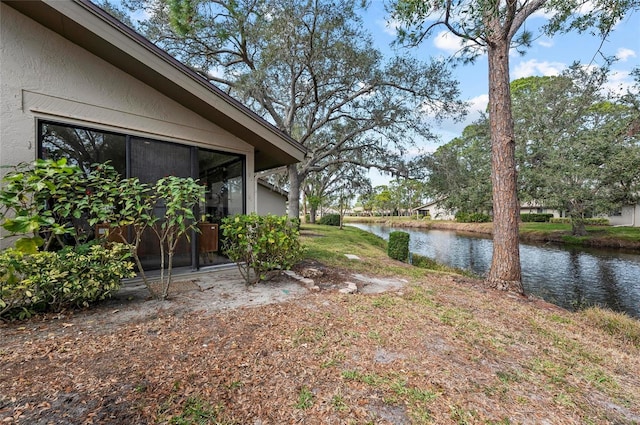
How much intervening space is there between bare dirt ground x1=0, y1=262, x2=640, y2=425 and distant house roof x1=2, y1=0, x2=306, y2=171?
3101mm

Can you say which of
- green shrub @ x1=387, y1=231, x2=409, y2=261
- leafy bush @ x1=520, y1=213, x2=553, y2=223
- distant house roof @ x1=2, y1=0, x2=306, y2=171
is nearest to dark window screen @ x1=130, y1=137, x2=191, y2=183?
distant house roof @ x1=2, y1=0, x2=306, y2=171

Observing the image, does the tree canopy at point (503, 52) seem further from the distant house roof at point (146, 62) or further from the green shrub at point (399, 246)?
the green shrub at point (399, 246)

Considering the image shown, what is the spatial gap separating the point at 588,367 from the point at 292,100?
1280 cm

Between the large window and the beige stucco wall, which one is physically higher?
the beige stucco wall

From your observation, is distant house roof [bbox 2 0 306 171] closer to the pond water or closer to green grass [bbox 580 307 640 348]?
green grass [bbox 580 307 640 348]

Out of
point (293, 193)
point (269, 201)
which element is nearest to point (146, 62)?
point (293, 193)

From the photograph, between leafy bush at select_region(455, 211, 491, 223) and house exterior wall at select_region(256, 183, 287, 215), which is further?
leafy bush at select_region(455, 211, 491, 223)

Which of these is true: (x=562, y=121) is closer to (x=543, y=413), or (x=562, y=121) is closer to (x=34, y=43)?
(x=543, y=413)

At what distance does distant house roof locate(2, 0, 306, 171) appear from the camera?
364 centimetres

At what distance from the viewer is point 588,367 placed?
2768mm

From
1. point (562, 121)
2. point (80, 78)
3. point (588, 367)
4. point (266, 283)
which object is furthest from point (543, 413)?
point (562, 121)

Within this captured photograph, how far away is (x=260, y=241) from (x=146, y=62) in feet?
10.2

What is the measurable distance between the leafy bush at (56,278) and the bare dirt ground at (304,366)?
0.25 metres

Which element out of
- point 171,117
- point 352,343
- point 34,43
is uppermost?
point 34,43
